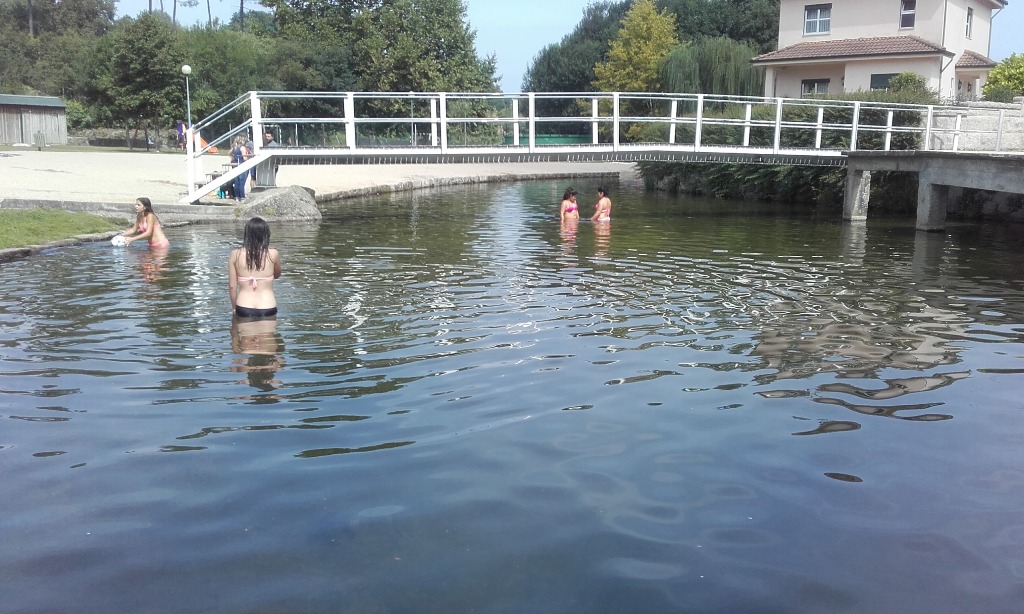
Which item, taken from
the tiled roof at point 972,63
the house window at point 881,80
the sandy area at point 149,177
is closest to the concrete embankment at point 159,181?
the sandy area at point 149,177

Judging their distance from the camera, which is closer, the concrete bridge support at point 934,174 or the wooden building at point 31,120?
the concrete bridge support at point 934,174

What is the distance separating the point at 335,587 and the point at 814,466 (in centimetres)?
297

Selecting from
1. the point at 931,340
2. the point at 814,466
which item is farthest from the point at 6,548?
the point at 931,340

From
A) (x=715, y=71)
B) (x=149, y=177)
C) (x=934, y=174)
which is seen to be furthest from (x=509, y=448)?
(x=715, y=71)

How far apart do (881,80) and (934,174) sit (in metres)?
21.2

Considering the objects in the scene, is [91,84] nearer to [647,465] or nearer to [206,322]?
[206,322]

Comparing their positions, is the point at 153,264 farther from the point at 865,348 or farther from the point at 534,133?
the point at 534,133

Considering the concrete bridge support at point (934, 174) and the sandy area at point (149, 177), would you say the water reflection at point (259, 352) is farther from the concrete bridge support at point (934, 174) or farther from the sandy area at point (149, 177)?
the concrete bridge support at point (934, 174)

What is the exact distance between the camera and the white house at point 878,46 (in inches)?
1463

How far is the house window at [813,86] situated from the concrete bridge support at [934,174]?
1945 cm

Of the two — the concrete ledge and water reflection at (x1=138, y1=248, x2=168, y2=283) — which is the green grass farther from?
the concrete ledge

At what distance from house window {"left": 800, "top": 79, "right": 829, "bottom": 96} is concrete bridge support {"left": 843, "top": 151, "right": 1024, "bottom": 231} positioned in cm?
1945

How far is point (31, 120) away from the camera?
51.1 meters

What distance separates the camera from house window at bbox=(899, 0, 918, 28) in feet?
126
